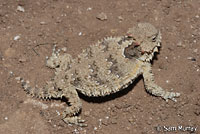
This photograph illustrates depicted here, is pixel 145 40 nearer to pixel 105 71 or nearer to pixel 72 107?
pixel 105 71

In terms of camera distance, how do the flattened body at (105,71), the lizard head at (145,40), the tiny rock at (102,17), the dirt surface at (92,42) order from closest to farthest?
the flattened body at (105,71) < the lizard head at (145,40) < the dirt surface at (92,42) < the tiny rock at (102,17)

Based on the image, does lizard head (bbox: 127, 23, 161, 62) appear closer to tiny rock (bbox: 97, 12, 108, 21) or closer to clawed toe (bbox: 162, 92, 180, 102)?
clawed toe (bbox: 162, 92, 180, 102)

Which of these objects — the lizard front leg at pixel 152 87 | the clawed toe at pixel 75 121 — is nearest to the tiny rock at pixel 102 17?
the lizard front leg at pixel 152 87

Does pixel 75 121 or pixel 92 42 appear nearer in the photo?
pixel 75 121

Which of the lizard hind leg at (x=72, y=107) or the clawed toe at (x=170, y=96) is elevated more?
the clawed toe at (x=170, y=96)

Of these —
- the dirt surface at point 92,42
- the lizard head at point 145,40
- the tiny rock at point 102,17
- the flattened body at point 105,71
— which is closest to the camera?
the flattened body at point 105,71

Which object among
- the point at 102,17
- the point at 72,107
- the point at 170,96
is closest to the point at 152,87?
the point at 170,96

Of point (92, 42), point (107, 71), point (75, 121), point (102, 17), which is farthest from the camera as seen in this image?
point (102, 17)

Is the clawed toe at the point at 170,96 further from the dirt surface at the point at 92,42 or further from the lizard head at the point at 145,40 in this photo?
the lizard head at the point at 145,40
